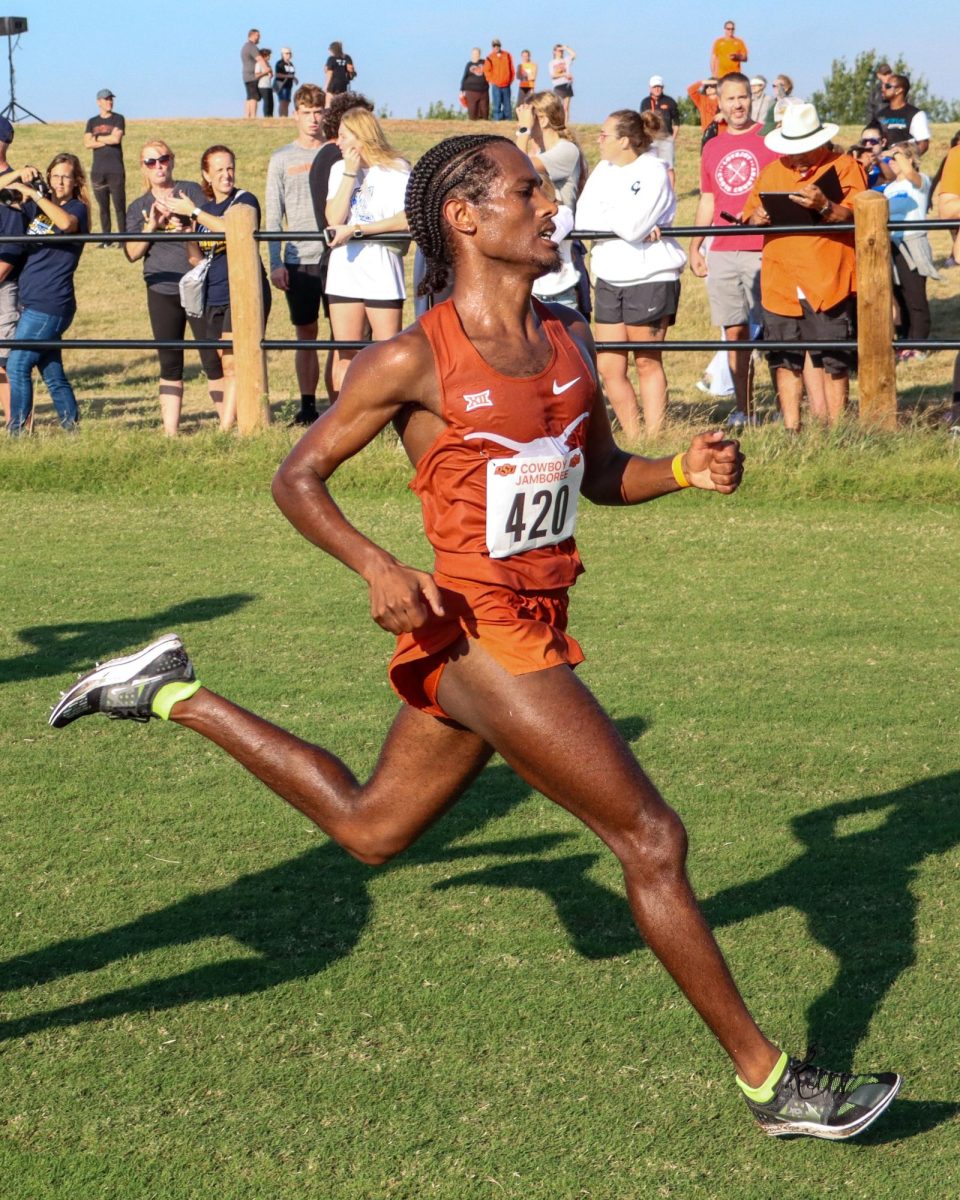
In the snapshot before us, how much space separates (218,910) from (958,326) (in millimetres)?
16744

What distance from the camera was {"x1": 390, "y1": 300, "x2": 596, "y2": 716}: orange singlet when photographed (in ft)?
11.7

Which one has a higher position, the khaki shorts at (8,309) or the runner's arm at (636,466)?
the khaki shorts at (8,309)

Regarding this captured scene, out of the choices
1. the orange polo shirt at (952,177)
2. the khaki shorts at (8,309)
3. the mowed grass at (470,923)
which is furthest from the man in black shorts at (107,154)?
the mowed grass at (470,923)

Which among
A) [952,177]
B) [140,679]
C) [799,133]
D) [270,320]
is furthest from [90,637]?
[270,320]

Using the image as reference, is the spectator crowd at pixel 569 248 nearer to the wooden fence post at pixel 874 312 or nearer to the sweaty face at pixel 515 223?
the wooden fence post at pixel 874 312

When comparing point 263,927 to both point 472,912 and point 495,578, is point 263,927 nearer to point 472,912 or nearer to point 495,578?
point 472,912

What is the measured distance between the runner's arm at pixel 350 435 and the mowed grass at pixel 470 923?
3.89 ft

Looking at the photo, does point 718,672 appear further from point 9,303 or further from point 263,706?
point 9,303

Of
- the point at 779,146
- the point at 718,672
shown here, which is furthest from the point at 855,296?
the point at 718,672

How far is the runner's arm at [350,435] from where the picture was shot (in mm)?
3561

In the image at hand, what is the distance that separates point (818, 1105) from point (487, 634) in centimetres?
120

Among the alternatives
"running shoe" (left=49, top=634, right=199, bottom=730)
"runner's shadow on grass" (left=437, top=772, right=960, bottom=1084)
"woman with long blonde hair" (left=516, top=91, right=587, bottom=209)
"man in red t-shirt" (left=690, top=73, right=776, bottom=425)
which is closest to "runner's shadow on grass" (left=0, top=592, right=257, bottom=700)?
"running shoe" (left=49, top=634, right=199, bottom=730)

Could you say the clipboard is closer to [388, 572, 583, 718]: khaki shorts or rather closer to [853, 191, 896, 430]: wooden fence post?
[853, 191, 896, 430]: wooden fence post

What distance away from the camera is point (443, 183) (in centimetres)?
377
